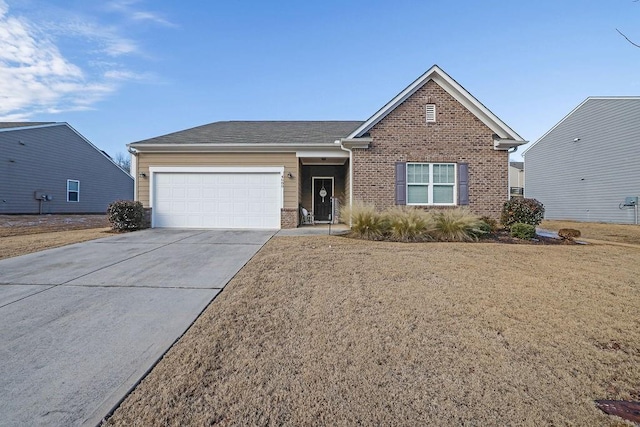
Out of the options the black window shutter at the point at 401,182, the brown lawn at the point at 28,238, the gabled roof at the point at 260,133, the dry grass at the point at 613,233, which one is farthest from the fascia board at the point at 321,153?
the dry grass at the point at 613,233

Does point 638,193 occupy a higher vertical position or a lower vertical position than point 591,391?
higher

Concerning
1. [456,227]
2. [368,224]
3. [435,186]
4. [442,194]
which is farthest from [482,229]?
[368,224]

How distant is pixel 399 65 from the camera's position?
1463cm

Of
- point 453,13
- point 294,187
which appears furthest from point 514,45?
point 294,187

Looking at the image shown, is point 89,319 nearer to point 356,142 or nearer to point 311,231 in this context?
point 311,231

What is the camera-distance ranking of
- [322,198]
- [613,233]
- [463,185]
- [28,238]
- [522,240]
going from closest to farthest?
[522,240] < [28,238] < [463,185] < [613,233] < [322,198]

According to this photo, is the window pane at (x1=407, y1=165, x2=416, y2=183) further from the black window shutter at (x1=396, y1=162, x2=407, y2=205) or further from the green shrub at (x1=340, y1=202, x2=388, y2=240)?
the green shrub at (x1=340, y1=202, x2=388, y2=240)

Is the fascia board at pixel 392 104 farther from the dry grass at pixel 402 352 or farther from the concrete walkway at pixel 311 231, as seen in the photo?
the dry grass at pixel 402 352

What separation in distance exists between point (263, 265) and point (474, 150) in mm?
9457

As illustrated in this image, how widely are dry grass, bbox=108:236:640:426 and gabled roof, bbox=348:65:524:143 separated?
7.47m

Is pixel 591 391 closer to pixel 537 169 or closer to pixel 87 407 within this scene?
pixel 87 407

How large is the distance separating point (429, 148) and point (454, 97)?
207 centimetres

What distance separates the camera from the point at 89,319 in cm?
384

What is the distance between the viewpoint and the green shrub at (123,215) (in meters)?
11.3
